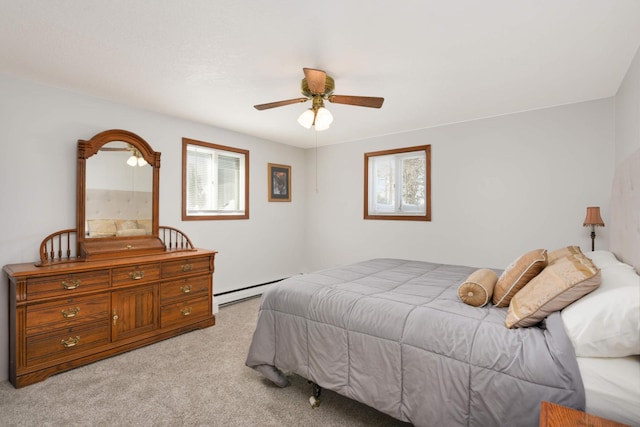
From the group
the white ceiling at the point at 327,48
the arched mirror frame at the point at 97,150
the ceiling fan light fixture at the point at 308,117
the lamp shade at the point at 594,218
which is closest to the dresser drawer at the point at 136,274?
the arched mirror frame at the point at 97,150

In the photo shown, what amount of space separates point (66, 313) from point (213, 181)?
2.26 m

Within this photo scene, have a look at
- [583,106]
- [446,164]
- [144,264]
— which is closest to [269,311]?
[144,264]

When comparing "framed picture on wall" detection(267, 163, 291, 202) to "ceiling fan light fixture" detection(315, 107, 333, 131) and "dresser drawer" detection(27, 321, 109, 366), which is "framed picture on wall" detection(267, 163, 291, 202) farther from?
"dresser drawer" detection(27, 321, 109, 366)

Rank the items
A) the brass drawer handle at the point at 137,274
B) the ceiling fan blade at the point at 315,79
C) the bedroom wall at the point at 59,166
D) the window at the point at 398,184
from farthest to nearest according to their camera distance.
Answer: the window at the point at 398,184
the brass drawer handle at the point at 137,274
the bedroom wall at the point at 59,166
the ceiling fan blade at the point at 315,79

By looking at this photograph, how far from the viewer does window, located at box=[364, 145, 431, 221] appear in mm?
4301

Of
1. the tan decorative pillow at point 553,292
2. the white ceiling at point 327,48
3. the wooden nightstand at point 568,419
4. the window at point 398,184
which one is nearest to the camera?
the wooden nightstand at point 568,419

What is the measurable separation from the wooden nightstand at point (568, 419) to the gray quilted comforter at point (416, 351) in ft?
0.64

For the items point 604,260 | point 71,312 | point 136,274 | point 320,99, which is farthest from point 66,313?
point 604,260

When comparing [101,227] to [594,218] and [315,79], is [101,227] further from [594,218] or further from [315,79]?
[594,218]

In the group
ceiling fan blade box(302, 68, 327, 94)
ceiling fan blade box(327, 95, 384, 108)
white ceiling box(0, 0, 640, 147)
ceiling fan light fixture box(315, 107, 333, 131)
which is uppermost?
white ceiling box(0, 0, 640, 147)

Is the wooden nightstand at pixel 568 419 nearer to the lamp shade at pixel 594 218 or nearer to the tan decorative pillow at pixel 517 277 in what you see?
the tan decorative pillow at pixel 517 277

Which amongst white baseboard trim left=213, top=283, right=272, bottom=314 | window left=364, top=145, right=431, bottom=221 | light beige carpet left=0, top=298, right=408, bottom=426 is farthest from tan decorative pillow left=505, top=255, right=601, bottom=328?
white baseboard trim left=213, top=283, right=272, bottom=314

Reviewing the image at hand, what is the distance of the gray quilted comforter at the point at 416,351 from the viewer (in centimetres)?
132

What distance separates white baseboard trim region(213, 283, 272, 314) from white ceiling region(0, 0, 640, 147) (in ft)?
8.02
